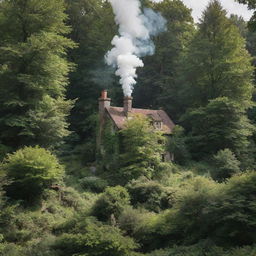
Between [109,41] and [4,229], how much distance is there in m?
27.0

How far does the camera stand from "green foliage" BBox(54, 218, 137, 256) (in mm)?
16266

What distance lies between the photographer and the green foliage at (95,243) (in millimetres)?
16266

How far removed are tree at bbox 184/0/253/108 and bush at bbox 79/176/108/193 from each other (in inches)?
607

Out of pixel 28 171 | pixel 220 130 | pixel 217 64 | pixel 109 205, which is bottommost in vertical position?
pixel 109 205

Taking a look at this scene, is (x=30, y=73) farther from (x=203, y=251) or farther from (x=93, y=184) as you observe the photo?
(x=203, y=251)

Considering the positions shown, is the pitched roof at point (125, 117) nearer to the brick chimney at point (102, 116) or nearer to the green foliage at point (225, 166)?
the brick chimney at point (102, 116)

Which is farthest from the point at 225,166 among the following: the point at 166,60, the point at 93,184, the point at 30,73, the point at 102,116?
the point at 166,60

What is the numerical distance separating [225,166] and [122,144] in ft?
27.3

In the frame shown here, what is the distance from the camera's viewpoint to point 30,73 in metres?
25.9

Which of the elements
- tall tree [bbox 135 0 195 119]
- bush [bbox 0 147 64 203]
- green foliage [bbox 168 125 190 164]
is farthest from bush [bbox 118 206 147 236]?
tall tree [bbox 135 0 195 119]

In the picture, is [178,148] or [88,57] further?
[88,57]

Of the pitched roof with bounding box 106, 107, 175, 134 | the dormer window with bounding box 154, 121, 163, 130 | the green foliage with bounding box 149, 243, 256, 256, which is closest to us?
the green foliage with bounding box 149, 243, 256, 256

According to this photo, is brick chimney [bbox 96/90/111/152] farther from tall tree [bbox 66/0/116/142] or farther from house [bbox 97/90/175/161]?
tall tree [bbox 66/0/116/142]

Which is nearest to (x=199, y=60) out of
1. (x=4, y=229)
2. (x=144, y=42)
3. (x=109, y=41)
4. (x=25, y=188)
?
(x=144, y=42)
